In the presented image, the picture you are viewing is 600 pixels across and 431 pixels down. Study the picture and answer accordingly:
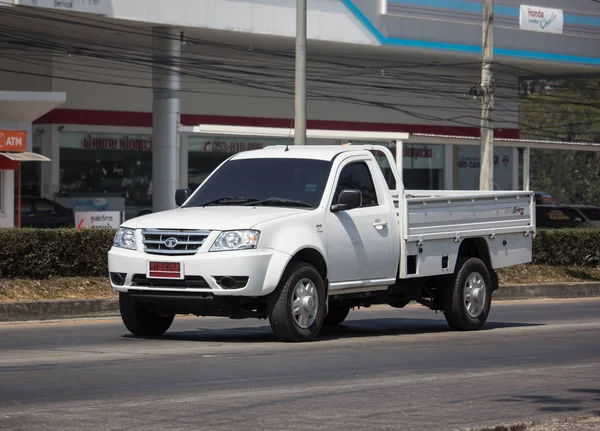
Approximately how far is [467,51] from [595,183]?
49.0m

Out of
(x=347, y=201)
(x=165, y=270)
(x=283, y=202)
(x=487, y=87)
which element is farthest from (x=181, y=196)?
(x=487, y=87)

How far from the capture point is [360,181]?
1359cm

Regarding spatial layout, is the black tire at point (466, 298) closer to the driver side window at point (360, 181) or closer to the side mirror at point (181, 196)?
the driver side window at point (360, 181)

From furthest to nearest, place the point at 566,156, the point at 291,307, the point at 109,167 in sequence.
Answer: the point at 566,156 → the point at 109,167 → the point at 291,307

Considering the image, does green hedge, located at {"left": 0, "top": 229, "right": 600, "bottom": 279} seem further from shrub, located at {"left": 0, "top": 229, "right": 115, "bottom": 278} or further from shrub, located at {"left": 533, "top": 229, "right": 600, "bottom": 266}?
shrub, located at {"left": 533, "top": 229, "right": 600, "bottom": 266}

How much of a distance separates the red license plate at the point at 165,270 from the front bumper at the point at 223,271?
3 centimetres

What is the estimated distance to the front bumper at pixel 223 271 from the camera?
A: 38.4 ft

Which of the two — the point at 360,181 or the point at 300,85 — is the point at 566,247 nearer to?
the point at 300,85

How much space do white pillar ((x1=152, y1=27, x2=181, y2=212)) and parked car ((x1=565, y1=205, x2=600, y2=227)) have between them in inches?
533

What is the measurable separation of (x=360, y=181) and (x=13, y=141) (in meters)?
18.4

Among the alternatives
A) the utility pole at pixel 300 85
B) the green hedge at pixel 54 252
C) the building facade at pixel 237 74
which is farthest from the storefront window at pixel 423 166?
the green hedge at pixel 54 252

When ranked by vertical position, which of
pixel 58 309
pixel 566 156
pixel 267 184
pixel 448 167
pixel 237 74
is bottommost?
pixel 58 309

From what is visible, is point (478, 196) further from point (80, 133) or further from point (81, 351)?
point (80, 133)

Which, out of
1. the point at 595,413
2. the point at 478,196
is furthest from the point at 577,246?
the point at 595,413
